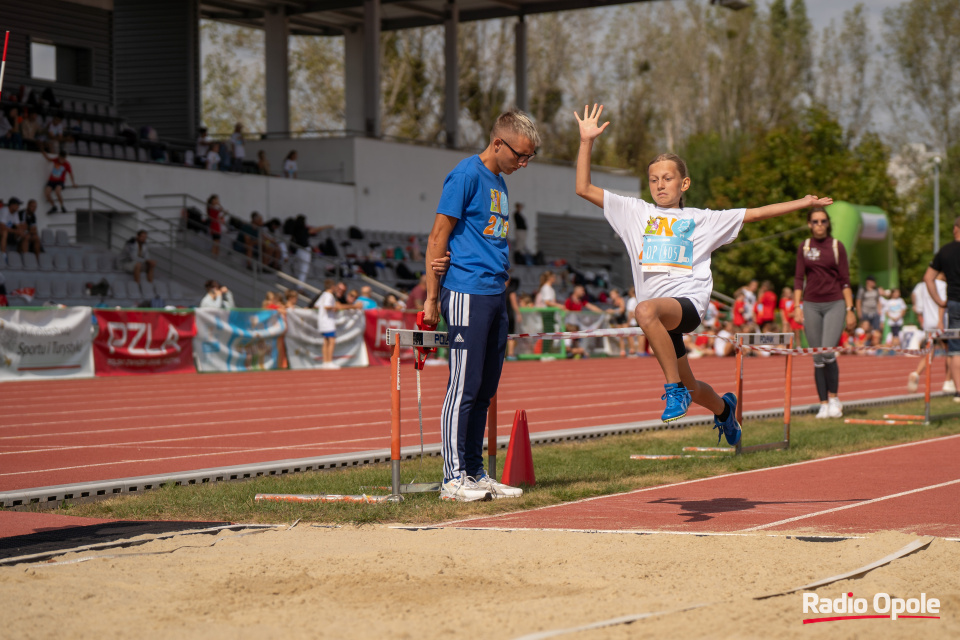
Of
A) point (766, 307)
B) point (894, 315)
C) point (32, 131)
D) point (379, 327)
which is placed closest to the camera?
point (379, 327)

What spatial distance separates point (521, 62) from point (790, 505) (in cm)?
3503

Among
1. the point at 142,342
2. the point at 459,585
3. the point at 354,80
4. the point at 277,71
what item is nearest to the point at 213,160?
the point at 277,71

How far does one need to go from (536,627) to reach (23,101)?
27222 mm

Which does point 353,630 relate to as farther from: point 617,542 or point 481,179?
point 481,179

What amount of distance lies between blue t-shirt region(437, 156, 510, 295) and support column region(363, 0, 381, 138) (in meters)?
29.8

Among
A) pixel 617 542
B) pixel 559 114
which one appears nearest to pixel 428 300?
pixel 617 542

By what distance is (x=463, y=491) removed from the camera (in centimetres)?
616

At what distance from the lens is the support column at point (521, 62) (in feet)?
129

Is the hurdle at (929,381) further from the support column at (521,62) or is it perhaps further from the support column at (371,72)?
the support column at (521,62)

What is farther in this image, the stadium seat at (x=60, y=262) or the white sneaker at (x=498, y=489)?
the stadium seat at (x=60, y=262)

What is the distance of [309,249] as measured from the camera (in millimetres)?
29016

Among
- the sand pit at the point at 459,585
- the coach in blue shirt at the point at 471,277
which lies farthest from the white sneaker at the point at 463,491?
the sand pit at the point at 459,585

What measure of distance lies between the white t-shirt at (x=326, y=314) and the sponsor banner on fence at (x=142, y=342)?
2663mm

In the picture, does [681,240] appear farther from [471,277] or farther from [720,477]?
[720,477]
